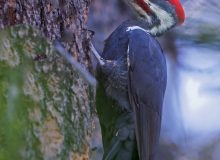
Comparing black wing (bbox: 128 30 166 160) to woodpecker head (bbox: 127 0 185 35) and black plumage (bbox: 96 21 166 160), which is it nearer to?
black plumage (bbox: 96 21 166 160)

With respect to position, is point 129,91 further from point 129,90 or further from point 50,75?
point 50,75

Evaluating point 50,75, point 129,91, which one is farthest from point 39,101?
point 129,91

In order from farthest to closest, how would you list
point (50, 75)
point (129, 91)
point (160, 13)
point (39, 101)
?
point (160, 13) → point (129, 91) → point (50, 75) → point (39, 101)

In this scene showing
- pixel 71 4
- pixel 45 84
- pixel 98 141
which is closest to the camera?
pixel 45 84

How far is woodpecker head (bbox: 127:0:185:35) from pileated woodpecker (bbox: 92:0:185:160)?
0.08 m

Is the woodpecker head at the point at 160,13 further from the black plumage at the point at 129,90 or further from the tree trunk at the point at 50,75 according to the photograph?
the tree trunk at the point at 50,75

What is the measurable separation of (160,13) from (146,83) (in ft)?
1.81

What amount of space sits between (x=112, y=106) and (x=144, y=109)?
0.22m

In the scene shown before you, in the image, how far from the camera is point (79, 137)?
2.18 metres

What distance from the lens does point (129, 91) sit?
9.37 feet

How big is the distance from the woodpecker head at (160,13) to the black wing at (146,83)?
0.55 feet

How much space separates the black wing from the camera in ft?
9.09

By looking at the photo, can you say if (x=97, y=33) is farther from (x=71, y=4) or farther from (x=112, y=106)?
(x=71, y=4)

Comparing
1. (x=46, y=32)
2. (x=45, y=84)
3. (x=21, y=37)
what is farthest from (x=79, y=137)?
(x=21, y=37)
